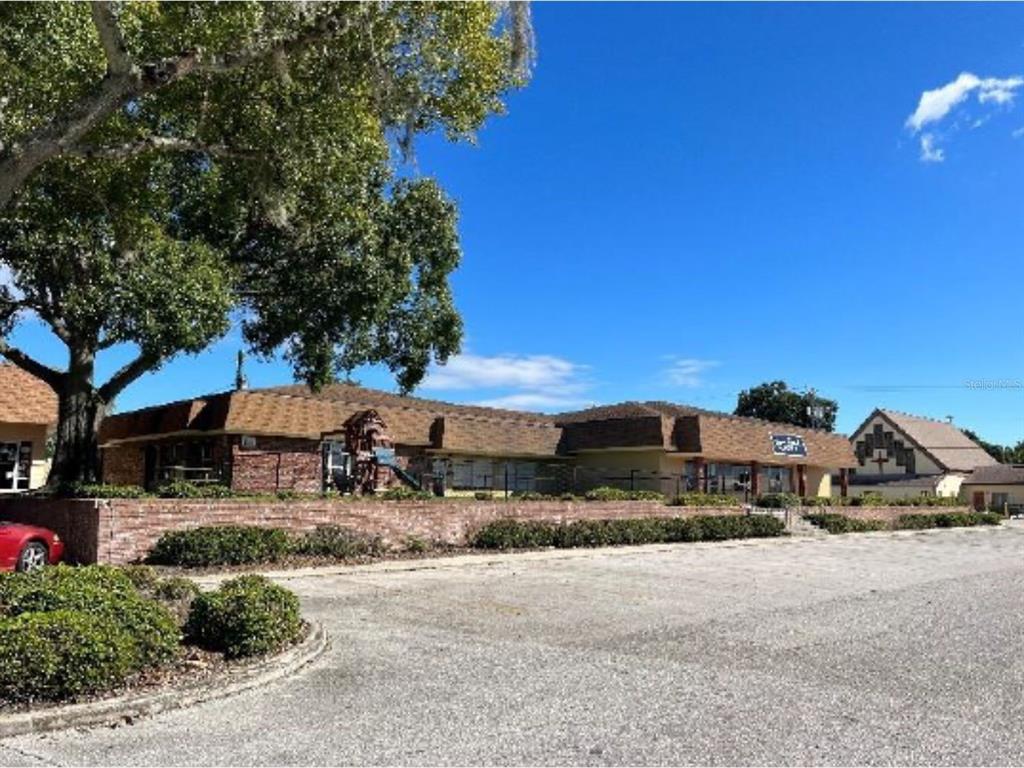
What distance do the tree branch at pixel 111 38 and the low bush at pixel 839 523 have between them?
30.5 metres

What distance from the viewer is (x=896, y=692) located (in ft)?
24.7

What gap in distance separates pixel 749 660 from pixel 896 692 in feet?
5.22

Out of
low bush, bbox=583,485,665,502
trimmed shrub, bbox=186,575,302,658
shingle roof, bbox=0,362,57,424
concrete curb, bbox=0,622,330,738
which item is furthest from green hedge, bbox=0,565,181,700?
shingle roof, bbox=0,362,57,424

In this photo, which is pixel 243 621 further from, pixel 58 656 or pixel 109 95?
pixel 109 95

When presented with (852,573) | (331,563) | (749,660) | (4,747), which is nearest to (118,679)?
(4,747)

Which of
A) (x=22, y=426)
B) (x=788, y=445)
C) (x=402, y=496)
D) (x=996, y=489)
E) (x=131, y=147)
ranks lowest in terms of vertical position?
(x=402, y=496)

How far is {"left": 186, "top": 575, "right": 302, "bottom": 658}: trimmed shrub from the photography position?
8062 mm

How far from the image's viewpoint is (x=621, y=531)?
24.7 meters

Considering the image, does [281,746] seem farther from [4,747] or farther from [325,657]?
[325,657]

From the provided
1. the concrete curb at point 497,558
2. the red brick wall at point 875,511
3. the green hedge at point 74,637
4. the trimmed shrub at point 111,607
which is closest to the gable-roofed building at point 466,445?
the red brick wall at point 875,511

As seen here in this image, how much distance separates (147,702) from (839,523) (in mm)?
31210

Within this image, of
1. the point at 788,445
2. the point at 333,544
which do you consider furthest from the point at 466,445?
the point at 788,445

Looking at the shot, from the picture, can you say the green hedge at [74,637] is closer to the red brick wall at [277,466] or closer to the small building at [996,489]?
the red brick wall at [277,466]

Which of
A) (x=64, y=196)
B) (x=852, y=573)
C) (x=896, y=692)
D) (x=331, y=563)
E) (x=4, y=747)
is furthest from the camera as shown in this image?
(x=852, y=573)
